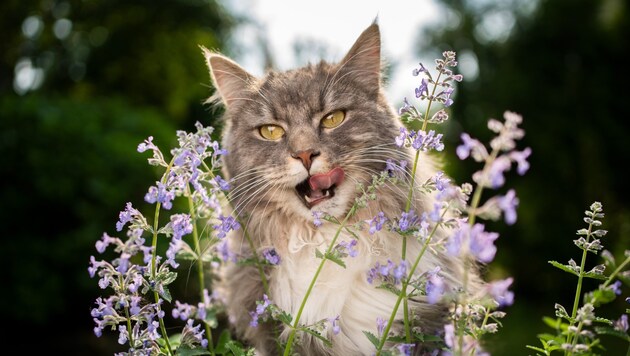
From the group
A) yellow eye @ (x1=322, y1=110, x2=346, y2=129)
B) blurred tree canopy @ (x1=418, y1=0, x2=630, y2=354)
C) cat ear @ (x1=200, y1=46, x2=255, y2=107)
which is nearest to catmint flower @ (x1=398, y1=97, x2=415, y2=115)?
yellow eye @ (x1=322, y1=110, x2=346, y2=129)

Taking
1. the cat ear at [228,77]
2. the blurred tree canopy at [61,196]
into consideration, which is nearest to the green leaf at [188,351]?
the cat ear at [228,77]

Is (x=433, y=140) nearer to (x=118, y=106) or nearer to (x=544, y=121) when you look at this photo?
(x=118, y=106)

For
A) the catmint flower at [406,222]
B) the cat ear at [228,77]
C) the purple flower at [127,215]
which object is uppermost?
the cat ear at [228,77]

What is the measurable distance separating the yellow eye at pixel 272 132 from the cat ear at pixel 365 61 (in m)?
0.41

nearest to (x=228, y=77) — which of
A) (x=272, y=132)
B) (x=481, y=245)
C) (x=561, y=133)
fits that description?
(x=272, y=132)

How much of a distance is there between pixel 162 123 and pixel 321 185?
15.4ft

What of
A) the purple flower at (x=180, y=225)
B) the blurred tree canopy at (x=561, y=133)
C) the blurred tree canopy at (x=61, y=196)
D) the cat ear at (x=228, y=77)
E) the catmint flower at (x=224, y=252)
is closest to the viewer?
the purple flower at (x=180, y=225)

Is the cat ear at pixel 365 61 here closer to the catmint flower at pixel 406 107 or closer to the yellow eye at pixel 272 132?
the yellow eye at pixel 272 132

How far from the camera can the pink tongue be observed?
215 centimetres

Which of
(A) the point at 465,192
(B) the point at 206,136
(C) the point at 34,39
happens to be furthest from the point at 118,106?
(A) the point at 465,192

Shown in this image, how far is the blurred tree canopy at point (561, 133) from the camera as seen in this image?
8.70 meters

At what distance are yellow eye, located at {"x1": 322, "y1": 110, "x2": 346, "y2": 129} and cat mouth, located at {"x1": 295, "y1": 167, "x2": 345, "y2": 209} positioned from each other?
12.2 inches

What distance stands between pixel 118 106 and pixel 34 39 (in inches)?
181

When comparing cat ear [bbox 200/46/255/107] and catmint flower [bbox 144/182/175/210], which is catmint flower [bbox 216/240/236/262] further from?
cat ear [bbox 200/46/255/107]
